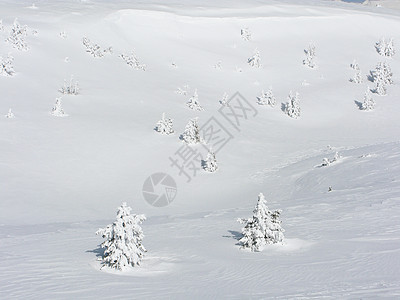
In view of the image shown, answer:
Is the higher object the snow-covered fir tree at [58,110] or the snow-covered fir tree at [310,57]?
the snow-covered fir tree at [310,57]

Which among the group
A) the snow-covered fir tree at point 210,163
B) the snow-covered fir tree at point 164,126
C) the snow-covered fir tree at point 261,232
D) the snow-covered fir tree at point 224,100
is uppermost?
the snow-covered fir tree at point 224,100

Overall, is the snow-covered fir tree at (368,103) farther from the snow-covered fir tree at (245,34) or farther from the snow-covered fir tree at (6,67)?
the snow-covered fir tree at (6,67)

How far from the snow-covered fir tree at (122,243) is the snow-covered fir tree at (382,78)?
120 feet

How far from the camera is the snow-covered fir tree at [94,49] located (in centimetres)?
3725

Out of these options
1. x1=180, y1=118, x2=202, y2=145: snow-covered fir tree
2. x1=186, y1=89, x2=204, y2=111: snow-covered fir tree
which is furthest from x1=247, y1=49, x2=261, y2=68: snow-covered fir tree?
x1=180, y1=118, x2=202, y2=145: snow-covered fir tree

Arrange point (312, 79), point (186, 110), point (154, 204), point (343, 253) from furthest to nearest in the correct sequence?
point (312, 79)
point (186, 110)
point (154, 204)
point (343, 253)

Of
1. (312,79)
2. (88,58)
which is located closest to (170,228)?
(88,58)

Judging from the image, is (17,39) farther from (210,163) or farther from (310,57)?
(310,57)

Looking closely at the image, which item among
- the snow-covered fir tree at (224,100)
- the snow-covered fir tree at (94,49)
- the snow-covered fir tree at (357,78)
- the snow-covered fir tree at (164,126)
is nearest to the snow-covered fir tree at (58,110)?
the snow-covered fir tree at (164,126)

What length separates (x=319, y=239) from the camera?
32.7ft

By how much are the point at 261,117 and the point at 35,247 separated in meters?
24.7

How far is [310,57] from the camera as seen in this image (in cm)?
4534

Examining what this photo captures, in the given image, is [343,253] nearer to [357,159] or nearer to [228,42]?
[357,159]

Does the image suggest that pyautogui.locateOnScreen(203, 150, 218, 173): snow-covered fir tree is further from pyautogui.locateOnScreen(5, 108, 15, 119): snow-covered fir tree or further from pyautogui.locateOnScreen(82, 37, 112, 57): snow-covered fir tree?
pyautogui.locateOnScreen(82, 37, 112, 57): snow-covered fir tree
